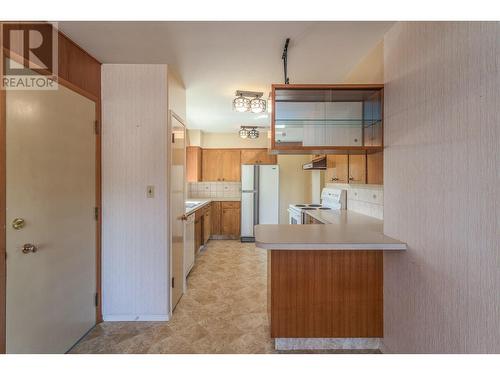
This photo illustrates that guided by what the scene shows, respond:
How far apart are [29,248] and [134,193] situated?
33.3 inches

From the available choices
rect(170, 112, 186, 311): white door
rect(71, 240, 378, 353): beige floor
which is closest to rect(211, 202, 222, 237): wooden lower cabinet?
rect(71, 240, 378, 353): beige floor

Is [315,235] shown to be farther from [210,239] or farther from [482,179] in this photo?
[210,239]

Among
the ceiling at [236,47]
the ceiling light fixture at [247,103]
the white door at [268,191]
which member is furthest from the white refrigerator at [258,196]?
the ceiling at [236,47]

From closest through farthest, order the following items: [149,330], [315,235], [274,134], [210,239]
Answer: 1. [315,235]
2. [274,134]
3. [149,330]
4. [210,239]

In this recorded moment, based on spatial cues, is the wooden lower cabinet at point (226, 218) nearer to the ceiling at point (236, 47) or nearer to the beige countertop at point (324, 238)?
the ceiling at point (236, 47)

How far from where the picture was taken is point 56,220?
1.66m

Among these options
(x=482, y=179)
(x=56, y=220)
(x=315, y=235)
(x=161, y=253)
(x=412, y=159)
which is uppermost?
(x=412, y=159)

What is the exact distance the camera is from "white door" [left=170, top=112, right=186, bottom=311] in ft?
7.64

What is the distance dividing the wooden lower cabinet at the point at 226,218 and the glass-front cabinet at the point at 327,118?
11.4ft

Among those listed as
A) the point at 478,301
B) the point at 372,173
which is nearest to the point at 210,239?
the point at 372,173

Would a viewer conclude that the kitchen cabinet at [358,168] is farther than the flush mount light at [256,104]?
No

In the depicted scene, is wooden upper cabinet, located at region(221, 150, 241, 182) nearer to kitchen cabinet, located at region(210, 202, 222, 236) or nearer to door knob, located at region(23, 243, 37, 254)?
kitchen cabinet, located at region(210, 202, 222, 236)

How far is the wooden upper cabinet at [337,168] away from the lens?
2775 mm

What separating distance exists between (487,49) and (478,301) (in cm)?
101
